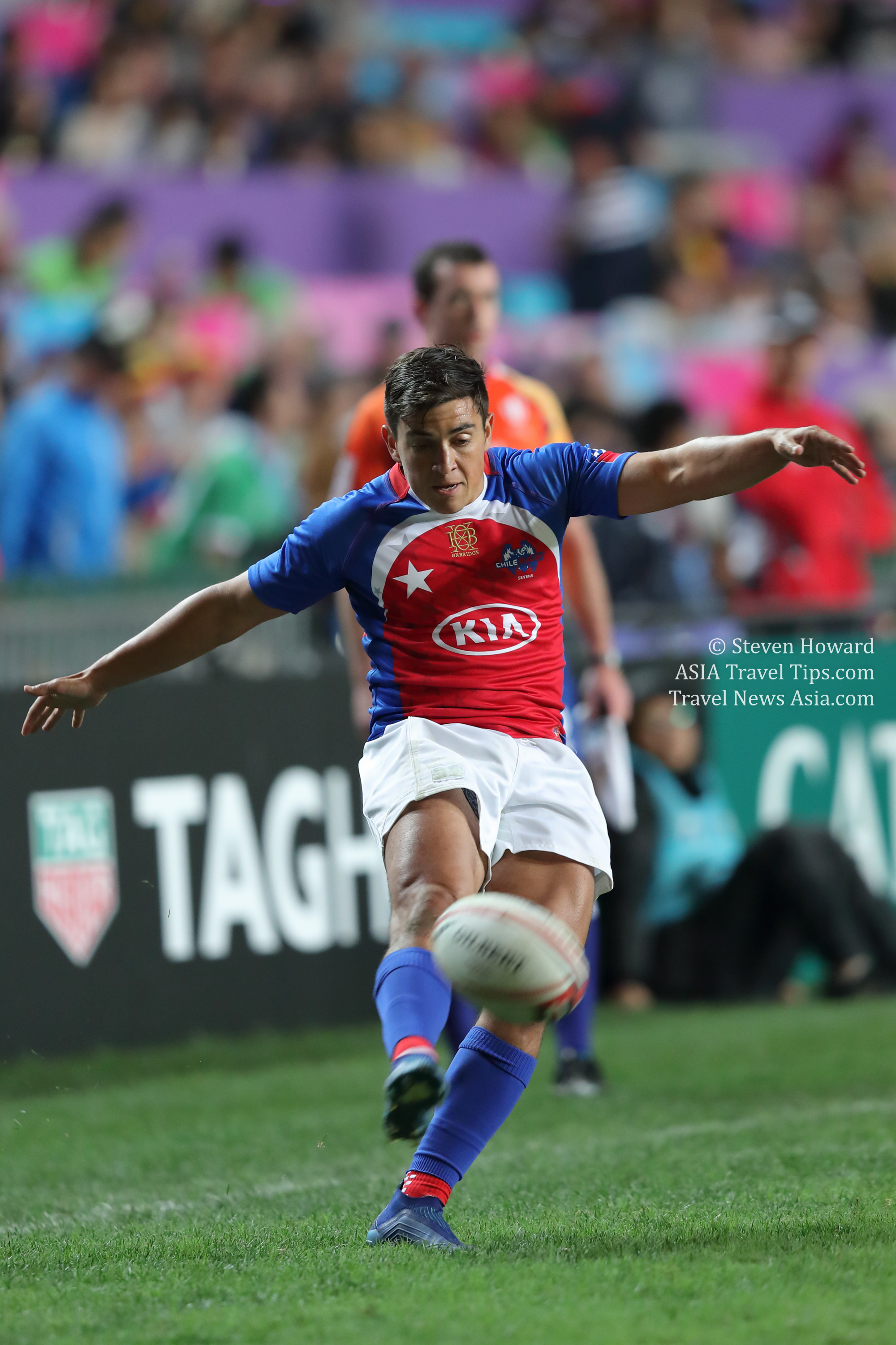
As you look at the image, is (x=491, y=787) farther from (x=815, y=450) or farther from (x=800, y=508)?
(x=800, y=508)

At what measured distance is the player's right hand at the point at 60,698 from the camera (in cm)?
467

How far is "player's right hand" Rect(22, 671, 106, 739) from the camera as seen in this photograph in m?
4.67

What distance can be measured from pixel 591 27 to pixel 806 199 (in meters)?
2.96

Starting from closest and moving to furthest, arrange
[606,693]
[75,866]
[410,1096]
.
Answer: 1. [410,1096]
2. [606,693]
3. [75,866]

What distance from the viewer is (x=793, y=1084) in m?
6.95

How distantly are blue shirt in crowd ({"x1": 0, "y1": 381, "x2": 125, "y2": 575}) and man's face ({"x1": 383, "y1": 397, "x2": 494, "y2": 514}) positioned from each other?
5.53 meters

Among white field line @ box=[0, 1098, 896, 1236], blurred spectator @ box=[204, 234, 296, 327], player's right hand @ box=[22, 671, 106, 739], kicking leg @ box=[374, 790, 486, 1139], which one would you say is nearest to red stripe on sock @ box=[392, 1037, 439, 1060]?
kicking leg @ box=[374, 790, 486, 1139]

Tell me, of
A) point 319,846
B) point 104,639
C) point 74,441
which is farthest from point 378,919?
point 74,441

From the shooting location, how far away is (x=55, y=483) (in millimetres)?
9820

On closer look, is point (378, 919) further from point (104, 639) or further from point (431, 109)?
point (431, 109)

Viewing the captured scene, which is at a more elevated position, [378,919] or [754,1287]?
[378,919]

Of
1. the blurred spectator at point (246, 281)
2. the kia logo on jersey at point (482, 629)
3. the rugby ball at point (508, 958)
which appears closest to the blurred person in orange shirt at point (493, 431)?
the kia logo on jersey at point (482, 629)

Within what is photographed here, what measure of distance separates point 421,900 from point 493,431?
240 centimetres

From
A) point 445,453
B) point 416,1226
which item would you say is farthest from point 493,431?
point 416,1226
